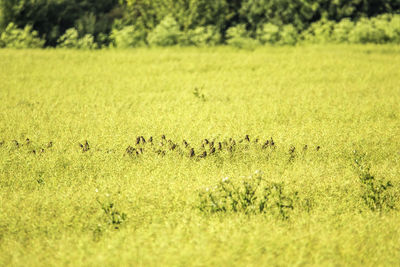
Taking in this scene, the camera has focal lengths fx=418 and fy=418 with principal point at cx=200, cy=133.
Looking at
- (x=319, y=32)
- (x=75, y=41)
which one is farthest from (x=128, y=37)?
(x=319, y=32)

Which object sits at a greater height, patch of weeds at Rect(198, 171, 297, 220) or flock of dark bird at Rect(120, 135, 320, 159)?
patch of weeds at Rect(198, 171, 297, 220)

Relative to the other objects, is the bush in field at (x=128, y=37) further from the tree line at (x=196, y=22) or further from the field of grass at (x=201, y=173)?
the field of grass at (x=201, y=173)

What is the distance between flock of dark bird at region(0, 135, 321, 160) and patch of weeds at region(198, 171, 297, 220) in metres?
1.08

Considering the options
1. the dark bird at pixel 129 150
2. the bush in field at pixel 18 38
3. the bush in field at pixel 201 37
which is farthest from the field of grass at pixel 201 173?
the bush in field at pixel 201 37

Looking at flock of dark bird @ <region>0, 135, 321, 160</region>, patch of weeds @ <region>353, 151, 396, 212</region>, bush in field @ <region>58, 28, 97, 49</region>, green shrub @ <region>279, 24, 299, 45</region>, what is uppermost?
patch of weeds @ <region>353, 151, 396, 212</region>

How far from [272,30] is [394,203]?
13.3 metres

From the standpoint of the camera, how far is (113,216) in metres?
3.35

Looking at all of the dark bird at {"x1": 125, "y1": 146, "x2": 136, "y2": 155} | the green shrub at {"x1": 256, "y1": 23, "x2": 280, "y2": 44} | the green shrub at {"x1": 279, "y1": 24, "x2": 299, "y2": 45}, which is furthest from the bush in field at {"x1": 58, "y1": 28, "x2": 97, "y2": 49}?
the dark bird at {"x1": 125, "y1": 146, "x2": 136, "y2": 155}

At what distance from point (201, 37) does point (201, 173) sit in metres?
12.5

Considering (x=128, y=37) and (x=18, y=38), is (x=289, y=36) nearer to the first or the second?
(x=128, y=37)

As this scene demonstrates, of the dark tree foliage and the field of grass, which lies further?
the dark tree foliage

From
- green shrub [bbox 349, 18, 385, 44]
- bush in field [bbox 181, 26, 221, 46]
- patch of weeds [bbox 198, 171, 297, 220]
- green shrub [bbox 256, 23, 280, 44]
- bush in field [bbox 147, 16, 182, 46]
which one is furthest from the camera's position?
green shrub [bbox 256, 23, 280, 44]

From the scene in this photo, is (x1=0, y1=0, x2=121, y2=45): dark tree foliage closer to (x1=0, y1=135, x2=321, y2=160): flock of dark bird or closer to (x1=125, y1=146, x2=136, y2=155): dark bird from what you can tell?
(x1=0, y1=135, x2=321, y2=160): flock of dark bird

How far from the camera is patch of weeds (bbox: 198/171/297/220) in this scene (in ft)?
11.6
